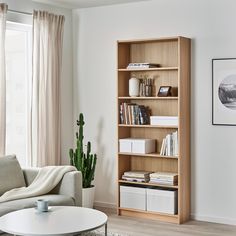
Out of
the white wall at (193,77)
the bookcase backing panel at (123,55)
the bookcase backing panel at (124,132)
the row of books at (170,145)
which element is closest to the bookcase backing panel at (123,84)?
the bookcase backing panel at (123,55)

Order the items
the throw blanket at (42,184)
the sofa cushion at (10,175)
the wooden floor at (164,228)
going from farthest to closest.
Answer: the wooden floor at (164,228) < the sofa cushion at (10,175) < the throw blanket at (42,184)

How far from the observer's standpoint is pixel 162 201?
566cm

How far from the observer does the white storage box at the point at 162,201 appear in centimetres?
559

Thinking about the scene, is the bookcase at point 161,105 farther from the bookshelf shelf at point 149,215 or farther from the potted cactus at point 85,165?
the potted cactus at point 85,165

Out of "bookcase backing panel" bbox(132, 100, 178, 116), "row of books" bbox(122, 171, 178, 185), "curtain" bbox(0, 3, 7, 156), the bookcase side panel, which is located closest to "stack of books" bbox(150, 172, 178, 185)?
"row of books" bbox(122, 171, 178, 185)

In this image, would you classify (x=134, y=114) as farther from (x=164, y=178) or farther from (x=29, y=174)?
(x=29, y=174)

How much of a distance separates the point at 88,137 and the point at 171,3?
201cm

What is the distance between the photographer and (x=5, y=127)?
5.40m

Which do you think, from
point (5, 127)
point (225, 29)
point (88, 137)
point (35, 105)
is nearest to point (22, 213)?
point (5, 127)

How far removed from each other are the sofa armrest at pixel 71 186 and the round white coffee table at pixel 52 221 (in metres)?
0.61

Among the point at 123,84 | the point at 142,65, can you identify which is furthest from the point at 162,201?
the point at 142,65

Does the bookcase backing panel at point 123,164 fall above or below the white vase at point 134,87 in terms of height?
below

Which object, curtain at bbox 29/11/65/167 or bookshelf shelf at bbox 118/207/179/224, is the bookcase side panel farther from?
curtain at bbox 29/11/65/167

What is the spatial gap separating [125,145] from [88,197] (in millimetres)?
790
